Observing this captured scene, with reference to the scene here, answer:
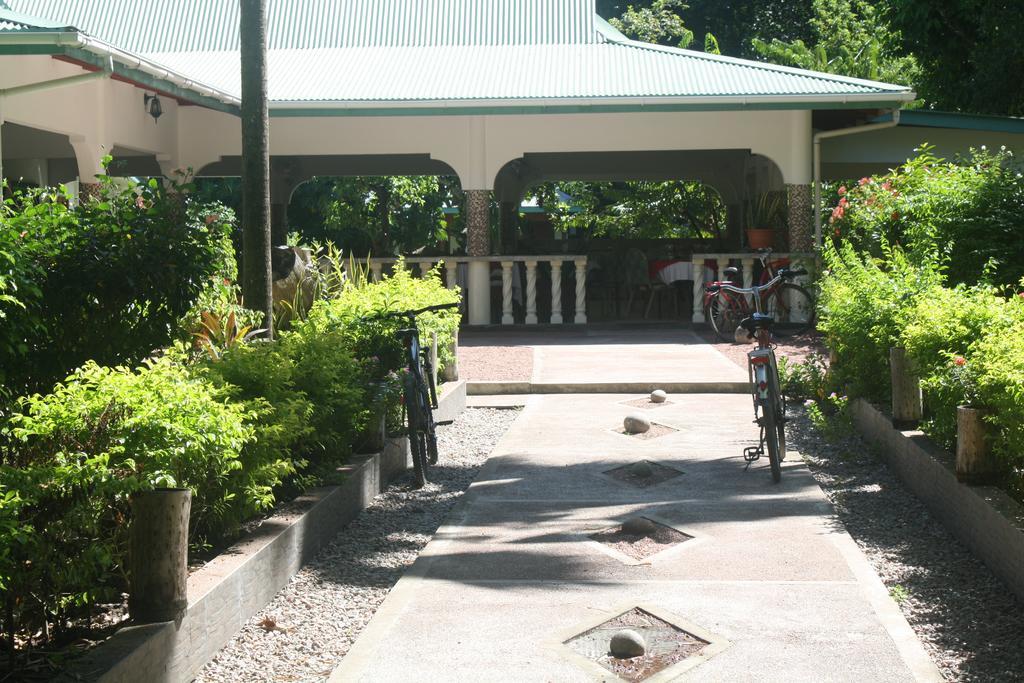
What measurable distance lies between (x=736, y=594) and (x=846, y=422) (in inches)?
158

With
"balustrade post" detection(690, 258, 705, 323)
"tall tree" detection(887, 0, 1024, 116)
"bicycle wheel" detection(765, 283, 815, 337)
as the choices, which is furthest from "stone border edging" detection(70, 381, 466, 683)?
"tall tree" detection(887, 0, 1024, 116)

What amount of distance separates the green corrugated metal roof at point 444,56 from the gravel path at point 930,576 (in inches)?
387

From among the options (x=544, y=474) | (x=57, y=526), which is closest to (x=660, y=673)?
(x=57, y=526)

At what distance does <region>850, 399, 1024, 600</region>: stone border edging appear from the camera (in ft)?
17.2

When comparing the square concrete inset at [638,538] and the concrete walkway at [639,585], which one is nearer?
the concrete walkway at [639,585]

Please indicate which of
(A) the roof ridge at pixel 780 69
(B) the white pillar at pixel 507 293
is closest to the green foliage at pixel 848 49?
(A) the roof ridge at pixel 780 69

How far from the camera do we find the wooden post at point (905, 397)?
7730 millimetres

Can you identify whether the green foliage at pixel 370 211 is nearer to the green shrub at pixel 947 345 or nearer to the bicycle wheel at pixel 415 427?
the bicycle wheel at pixel 415 427

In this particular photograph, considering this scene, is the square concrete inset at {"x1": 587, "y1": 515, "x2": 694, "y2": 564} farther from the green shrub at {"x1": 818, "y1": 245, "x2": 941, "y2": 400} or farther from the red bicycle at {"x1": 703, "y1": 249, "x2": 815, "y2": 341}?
the red bicycle at {"x1": 703, "y1": 249, "x2": 815, "y2": 341}

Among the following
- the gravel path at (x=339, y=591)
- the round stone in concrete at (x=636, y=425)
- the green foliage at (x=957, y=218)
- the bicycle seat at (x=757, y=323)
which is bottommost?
the gravel path at (x=339, y=591)

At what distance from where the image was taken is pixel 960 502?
6.10 metres

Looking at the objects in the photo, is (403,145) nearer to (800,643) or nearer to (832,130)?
(832,130)

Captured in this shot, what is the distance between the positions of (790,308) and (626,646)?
1330cm

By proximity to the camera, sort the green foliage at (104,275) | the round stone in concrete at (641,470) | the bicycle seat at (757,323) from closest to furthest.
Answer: the green foliage at (104,275)
the bicycle seat at (757,323)
the round stone in concrete at (641,470)
